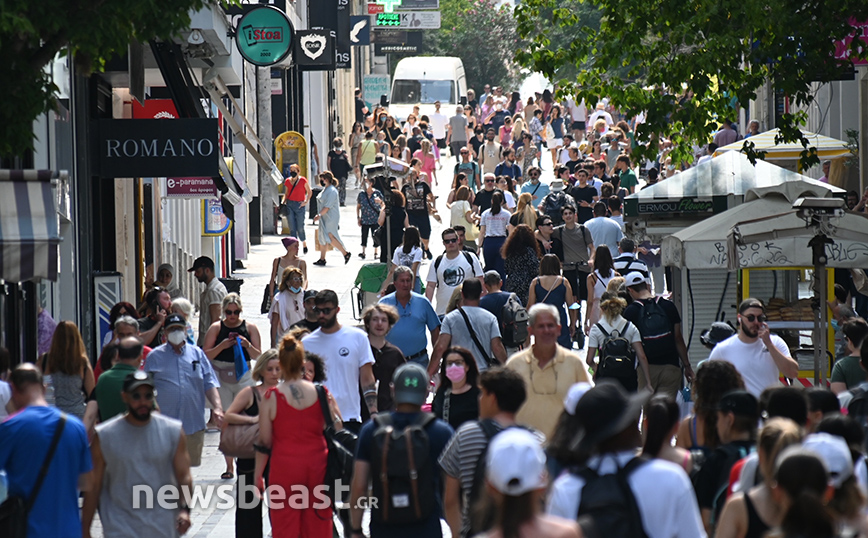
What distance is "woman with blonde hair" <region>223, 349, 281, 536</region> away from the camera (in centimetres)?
916

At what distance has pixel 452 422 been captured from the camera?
894 centimetres

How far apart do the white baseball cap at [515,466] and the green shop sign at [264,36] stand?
16.7 m

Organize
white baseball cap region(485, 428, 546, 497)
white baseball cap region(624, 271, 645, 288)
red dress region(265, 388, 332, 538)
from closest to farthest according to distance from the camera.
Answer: white baseball cap region(485, 428, 546, 497) → red dress region(265, 388, 332, 538) → white baseball cap region(624, 271, 645, 288)

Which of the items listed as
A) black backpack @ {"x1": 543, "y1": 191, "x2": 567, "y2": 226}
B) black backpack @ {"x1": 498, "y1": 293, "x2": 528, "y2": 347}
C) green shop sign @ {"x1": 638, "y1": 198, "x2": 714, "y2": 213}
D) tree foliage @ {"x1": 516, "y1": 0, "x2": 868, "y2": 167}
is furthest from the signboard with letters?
black backpack @ {"x1": 498, "y1": 293, "x2": 528, "y2": 347}

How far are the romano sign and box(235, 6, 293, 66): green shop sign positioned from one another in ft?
18.2

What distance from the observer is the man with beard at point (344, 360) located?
33.2 ft

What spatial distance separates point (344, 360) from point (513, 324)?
2.63 m

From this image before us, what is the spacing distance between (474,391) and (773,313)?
540 centimetres

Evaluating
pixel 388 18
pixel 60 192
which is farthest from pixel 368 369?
pixel 388 18

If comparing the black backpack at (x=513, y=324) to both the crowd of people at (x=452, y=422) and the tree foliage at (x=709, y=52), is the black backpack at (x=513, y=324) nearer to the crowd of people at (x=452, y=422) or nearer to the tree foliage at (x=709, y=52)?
the crowd of people at (x=452, y=422)

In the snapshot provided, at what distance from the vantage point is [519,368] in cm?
902

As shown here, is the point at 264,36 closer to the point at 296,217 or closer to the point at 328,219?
the point at 328,219

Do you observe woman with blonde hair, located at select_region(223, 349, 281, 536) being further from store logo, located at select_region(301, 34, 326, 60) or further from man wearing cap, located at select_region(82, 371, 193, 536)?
store logo, located at select_region(301, 34, 326, 60)

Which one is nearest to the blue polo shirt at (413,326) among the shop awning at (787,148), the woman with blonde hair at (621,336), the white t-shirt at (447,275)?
the woman with blonde hair at (621,336)
